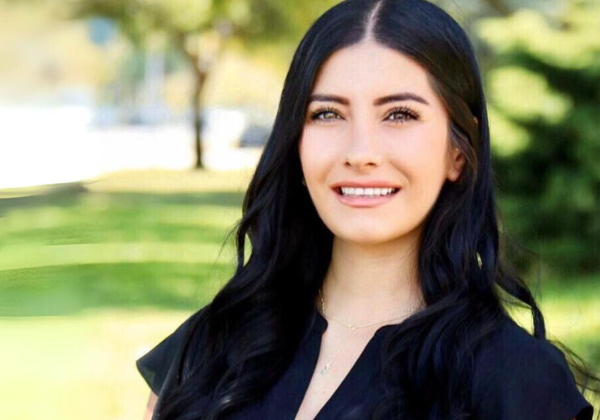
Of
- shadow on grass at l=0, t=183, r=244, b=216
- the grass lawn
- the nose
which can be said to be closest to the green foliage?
the grass lawn

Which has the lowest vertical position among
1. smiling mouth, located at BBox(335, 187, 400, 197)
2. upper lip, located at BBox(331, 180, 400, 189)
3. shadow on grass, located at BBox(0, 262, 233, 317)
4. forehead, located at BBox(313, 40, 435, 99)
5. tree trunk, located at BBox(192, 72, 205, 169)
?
shadow on grass, located at BBox(0, 262, 233, 317)

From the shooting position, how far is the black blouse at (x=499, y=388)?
5.63 feet

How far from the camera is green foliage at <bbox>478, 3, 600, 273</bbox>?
644 cm

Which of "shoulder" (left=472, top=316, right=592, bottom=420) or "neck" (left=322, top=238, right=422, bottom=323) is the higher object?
"neck" (left=322, top=238, right=422, bottom=323)

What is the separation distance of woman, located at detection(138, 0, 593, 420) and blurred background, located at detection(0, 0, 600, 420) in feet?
0.58

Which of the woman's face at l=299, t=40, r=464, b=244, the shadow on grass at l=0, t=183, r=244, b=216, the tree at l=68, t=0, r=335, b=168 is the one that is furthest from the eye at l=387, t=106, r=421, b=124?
the shadow on grass at l=0, t=183, r=244, b=216

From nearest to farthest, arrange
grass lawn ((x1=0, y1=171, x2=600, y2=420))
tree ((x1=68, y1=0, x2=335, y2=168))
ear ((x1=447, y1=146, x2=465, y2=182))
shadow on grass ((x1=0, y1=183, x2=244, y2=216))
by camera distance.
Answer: ear ((x1=447, y1=146, x2=465, y2=182))
grass lawn ((x1=0, y1=171, x2=600, y2=420))
shadow on grass ((x1=0, y1=183, x2=244, y2=216))
tree ((x1=68, y1=0, x2=335, y2=168))

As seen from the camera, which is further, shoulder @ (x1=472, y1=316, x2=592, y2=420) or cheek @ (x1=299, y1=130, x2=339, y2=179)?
cheek @ (x1=299, y1=130, x2=339, y2=179)

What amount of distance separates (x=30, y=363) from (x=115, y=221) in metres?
5.88

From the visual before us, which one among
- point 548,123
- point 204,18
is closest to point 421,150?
point 548,123

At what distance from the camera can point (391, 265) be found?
1986 millimetres

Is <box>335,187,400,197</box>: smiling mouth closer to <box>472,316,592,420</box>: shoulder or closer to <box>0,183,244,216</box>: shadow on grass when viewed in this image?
<box>472,316,592,420</box>: shoulder

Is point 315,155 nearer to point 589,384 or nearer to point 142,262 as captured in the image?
point 589,384

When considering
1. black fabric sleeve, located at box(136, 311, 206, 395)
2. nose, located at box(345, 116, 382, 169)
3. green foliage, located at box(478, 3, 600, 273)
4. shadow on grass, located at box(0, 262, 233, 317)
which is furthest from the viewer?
shadow on grass, located at box(0, 262, 233, 317)
